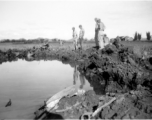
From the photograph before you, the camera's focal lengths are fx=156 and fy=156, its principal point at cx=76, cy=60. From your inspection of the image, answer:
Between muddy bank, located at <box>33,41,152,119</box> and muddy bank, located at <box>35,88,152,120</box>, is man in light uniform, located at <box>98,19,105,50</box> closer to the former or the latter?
muddy bank, located at <box>33,41,152,119</box>

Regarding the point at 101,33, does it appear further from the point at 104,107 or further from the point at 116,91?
the point at 104,107

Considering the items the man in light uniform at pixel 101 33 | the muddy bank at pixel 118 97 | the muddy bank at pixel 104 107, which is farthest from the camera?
the man in light uniform at pixel 101 33

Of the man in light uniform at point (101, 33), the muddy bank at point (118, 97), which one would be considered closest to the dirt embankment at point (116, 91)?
the muddy bank at point (118, 97)

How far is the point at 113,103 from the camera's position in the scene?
5270 mm

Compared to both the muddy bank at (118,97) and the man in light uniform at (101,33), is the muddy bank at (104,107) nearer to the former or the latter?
the muddy bank at (118,97)

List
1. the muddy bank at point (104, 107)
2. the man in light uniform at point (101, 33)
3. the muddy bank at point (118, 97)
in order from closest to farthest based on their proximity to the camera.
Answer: the muddy bank at point (104, 107) < the muddy bank at point (118, 97) < the man in light uniform at point (101, 33)

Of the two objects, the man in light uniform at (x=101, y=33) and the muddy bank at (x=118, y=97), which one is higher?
the man in light uniform at (x=101, y=33)

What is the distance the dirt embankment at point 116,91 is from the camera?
486 cm

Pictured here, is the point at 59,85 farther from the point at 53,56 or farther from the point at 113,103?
the point at 53,56

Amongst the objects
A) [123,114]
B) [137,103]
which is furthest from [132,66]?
[123,114]

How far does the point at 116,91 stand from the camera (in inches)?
313

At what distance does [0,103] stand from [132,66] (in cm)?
735

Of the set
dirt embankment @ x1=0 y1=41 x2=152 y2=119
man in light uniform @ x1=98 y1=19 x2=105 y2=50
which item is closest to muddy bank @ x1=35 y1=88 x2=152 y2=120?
dirt embankment @ x1=0 y1=41 x2=152 y2=119

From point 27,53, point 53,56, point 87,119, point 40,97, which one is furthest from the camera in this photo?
point 27,53
